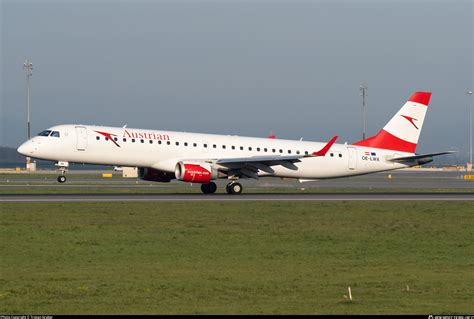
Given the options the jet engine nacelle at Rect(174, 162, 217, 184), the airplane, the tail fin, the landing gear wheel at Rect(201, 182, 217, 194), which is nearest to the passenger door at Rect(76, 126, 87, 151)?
the airplane

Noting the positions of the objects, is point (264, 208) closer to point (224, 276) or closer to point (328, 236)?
point (328, 236)

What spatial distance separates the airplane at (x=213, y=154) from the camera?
51.9m

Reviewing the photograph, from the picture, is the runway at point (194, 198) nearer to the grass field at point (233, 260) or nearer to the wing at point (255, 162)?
the wing at point (255, 162)

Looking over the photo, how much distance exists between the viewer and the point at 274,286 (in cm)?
2017

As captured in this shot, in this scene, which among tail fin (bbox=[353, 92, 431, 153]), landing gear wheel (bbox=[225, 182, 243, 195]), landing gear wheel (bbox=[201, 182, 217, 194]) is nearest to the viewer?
landing gear wheel (bbox=[225, 182, 243, 195])

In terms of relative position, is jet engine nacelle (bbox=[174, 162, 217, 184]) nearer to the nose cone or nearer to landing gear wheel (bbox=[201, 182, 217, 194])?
landing gear wheel (bbox=[201, 182, 217, 194])

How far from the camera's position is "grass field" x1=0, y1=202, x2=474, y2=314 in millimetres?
18048

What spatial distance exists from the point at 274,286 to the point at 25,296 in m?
5.67

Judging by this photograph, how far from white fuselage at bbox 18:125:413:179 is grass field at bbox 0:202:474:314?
10678 mm

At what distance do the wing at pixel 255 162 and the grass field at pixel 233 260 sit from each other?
35.4 feet

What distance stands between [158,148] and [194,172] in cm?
315

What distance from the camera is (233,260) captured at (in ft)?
81.6

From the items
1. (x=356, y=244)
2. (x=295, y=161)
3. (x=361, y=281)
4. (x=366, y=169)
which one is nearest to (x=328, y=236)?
(x=356, y=244)

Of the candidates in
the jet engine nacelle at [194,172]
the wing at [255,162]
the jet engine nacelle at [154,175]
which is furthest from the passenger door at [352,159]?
the jet engine nacelle at [154,175]
